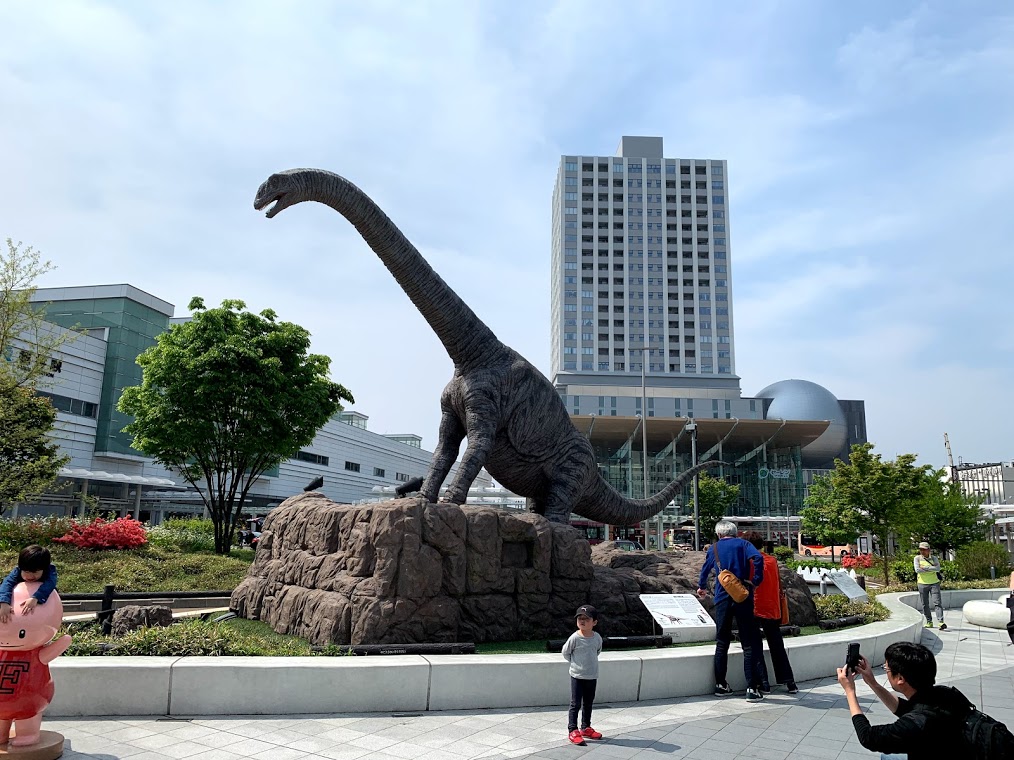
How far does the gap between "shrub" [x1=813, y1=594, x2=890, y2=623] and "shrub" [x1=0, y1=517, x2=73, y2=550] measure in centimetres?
1586

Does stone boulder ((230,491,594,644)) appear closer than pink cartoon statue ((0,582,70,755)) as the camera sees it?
No

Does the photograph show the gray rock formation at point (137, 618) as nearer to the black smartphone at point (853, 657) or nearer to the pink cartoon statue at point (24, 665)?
the pink cartoon statue at point (24, 665)

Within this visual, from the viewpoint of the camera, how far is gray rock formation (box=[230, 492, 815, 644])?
748 cm

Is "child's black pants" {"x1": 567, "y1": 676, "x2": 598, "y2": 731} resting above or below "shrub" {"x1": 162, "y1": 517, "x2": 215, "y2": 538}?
below

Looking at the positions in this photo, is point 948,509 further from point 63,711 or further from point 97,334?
point 97,334

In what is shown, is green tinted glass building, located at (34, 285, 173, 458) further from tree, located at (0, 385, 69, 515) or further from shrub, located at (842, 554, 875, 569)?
shrub, located at (842, 554, 875, 569)

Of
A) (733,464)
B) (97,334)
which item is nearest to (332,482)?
(97,334)

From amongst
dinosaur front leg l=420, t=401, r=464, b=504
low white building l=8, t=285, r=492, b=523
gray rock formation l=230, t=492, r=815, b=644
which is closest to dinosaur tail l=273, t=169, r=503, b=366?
dinosaur front leg l=420, t=401, r=464, b=504

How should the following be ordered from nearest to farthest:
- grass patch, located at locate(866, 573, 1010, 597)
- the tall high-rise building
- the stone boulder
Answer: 1. the stone boulder
2. grass patch, located at locate(866, 573, 1010, 597)
3. the tall high-rise building

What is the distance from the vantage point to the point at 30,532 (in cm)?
1673

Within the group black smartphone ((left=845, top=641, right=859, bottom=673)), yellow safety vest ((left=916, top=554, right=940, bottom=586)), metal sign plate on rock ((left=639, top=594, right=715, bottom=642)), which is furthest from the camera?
yellow safety vest ((left=916, top=554, right=940, bottom=586))

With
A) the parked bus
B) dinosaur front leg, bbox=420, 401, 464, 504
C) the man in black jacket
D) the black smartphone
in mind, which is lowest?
the parked bus

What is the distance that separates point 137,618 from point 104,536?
977cm

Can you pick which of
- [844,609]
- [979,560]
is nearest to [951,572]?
[979,560]
